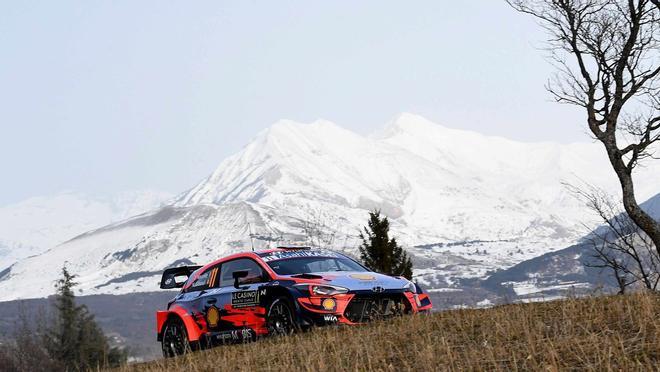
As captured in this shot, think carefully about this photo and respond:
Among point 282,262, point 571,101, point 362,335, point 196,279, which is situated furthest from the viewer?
point 571,101

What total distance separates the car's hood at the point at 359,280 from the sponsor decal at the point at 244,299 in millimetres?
727

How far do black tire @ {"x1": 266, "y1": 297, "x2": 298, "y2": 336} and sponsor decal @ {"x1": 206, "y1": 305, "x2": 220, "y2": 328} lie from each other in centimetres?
129

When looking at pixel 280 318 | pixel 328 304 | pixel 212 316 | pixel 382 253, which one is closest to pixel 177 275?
pixel 212 316

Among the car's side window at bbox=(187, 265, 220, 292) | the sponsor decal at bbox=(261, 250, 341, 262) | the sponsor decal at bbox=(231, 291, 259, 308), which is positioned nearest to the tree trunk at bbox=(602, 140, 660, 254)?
the sponsor decal at bbox=(261, 250, 341, 262)

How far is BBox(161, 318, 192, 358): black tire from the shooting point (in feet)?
47.7

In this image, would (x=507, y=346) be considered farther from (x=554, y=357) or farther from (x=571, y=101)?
(x=571, y=101)

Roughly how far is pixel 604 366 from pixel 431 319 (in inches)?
192

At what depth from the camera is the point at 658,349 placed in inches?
293

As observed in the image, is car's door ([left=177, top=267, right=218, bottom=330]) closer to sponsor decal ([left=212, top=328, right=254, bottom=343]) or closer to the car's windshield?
sponsor decal ([left=212, top=328, right=254, bottom=343])

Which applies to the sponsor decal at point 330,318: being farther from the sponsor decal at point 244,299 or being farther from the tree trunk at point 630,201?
the tree trunk at point 630,201

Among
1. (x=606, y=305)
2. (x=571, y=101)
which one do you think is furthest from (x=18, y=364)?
(x=606, y=305)

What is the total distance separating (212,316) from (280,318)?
1696 millimetres

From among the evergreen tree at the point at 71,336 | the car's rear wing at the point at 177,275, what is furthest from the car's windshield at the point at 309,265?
the evergreen tree at the point at 71,336

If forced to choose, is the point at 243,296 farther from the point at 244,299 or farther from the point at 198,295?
the point at 198,295
